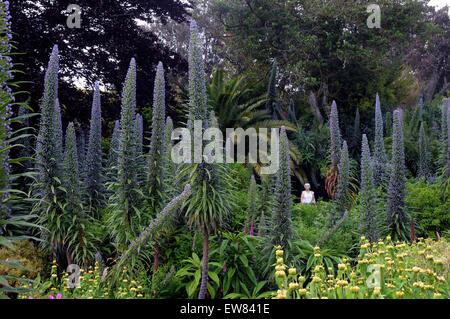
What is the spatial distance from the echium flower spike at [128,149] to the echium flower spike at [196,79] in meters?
0.86

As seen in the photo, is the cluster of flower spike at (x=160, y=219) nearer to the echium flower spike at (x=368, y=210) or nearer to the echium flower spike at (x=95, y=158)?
the echium flower spike at (x=95, y=158)

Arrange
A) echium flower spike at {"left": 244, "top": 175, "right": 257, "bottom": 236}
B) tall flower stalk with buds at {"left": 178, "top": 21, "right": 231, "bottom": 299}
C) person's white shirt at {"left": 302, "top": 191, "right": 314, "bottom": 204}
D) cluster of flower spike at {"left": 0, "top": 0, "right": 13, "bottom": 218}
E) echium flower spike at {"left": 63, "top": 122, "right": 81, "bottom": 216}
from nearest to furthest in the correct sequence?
cluster of flower spike at {"left": 0, "top": 0, "right": 13, "bottom": 218}
tall flower stalk with buds at {"left": 178, "top": 21, "right": 231, "bottom": 299}
echium flower spike at {"left": 63, "top": 122, "right": 81, "bottom": 216}
echium flower spike at {"left": 244, "top": 175, "right": 257, "bottom": 236}
person's white shirt at {"left": 302, "top": 191, "right": 314, "bottom": 204}

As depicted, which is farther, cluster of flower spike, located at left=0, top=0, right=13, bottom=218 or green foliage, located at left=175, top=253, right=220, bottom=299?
green foliage, located at left=175, top=253, right=220, bottom=299

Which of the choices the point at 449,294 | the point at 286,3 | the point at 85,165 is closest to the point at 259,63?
the point at 286,3

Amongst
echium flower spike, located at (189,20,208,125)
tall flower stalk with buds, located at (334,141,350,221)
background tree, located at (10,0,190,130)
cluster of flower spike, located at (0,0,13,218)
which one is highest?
background tree, located at (10,0,190,130)

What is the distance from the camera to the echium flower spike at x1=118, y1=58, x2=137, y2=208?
4.25m

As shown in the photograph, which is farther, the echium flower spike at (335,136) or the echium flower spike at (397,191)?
the echium flower spike at (335,136)

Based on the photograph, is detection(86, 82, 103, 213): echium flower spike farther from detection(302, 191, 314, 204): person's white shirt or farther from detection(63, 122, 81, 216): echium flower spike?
detection(302, 191, 314, 204): person's white shirt

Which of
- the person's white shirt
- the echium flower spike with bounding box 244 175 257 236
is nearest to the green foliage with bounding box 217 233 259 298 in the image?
the echium flower spike with bounding box 244 175 257 236

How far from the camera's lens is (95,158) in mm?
5430

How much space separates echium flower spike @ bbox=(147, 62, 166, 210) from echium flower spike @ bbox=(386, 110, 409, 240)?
380 cm

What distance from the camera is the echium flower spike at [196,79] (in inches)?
151

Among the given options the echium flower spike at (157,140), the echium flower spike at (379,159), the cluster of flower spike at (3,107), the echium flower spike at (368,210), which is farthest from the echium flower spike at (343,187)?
the cluster of flower spike at (3,107)
